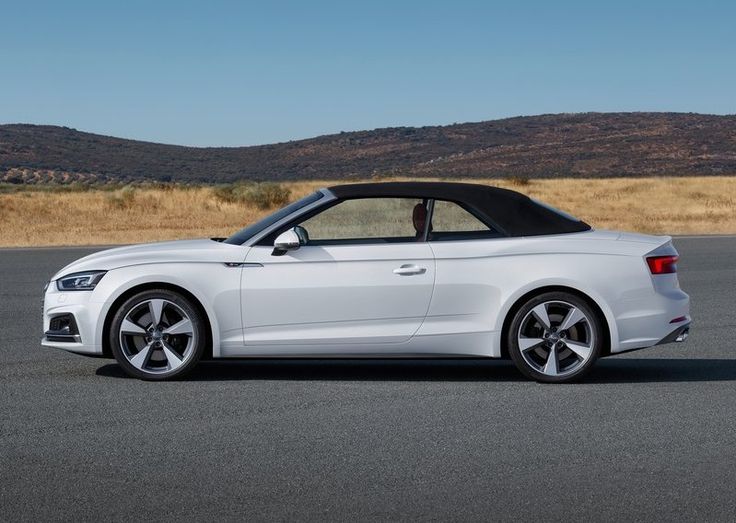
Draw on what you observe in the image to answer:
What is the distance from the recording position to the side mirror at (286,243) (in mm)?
9234

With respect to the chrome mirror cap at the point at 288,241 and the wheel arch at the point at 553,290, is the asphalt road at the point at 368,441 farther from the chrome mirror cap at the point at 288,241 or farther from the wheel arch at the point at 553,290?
the chrome mirror cap at the point at 288,241

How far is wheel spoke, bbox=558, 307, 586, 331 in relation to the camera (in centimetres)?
927

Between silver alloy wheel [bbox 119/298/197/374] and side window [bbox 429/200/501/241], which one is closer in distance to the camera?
silver alloy wheel [bbox 119/298/197/374]

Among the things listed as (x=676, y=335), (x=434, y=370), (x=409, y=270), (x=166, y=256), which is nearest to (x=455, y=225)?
(x=409, y=270)

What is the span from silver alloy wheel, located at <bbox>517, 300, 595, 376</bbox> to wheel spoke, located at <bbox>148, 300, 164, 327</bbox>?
8.45 ft

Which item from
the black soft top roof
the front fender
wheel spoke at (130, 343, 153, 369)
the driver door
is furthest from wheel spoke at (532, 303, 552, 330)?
wheel spoke at (130, 343, 153, 369)

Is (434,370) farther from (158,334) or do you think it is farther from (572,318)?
(158,334)

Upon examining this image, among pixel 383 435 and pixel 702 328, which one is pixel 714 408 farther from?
pixel 702 328

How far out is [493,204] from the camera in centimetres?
962

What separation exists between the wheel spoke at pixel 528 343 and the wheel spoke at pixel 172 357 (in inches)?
96.3

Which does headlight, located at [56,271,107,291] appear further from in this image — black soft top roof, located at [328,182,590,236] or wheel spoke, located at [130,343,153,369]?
black soft top roof, located at [328,182,590,236]

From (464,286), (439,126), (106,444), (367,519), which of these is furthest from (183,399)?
(439,126)

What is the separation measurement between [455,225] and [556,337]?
1.12 metres

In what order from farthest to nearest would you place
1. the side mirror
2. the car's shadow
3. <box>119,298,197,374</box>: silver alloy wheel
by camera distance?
the car's shadow → <box>119,298,197,374</box>: silver alloy wheel → the side mirror
